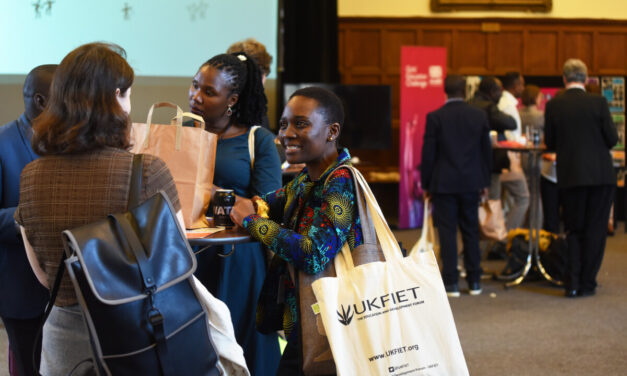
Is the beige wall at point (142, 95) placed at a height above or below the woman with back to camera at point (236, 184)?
above

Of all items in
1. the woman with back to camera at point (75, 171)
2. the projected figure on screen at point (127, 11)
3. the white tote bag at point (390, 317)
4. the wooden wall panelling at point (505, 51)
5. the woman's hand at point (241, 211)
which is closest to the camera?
the woman with back to camera at point (75, 171)

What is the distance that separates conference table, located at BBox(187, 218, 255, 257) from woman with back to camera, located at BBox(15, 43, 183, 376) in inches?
8.5

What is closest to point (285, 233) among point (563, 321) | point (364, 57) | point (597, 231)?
point (563, 321)

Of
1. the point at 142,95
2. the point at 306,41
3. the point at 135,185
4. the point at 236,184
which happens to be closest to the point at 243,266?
the point at 236,184

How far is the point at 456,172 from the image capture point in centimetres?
509

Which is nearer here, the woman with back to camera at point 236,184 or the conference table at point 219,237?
the conference table at point 219,237

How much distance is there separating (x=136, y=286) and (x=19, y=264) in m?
0.72

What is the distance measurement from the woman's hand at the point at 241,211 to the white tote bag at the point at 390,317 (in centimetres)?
33

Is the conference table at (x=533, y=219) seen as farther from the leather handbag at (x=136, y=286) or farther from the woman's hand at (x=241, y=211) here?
the leather handbag at (x=136, y=286)

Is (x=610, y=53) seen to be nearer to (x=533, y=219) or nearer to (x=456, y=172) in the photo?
(x=533, y=219)

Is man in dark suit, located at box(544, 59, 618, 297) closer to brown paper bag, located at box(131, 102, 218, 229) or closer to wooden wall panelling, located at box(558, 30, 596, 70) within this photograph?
brown paper bag, located at box(131, 102, 218, 229)

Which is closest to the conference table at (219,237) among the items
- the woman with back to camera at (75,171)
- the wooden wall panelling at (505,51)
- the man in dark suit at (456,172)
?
the woman with back to camera at (75,171)

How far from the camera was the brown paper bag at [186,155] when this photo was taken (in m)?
2.11

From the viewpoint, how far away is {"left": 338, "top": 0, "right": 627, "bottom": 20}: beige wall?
9.29 m
